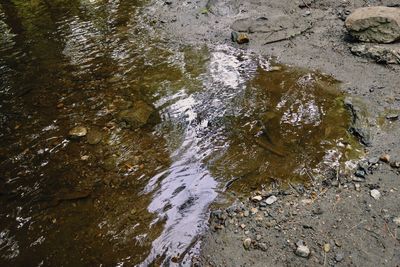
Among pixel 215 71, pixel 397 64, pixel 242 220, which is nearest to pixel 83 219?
pixel 242 220

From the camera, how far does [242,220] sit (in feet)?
11.6

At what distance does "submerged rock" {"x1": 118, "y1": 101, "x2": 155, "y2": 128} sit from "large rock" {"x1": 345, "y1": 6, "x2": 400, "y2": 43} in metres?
4.07

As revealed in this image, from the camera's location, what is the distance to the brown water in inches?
145

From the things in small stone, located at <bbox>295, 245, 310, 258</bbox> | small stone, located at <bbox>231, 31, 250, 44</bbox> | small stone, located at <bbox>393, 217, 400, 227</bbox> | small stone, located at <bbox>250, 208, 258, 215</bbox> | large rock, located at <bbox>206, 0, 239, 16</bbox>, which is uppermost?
large rock, located at <bbox>206, 0, 239, 16</bbox>

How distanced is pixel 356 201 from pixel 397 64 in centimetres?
321

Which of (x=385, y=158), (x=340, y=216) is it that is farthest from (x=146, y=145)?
(x=385, y=158)

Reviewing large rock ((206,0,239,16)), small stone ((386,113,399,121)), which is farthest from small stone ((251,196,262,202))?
large rock ((206,0,239,16))

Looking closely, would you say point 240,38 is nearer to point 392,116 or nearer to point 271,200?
point 392,116

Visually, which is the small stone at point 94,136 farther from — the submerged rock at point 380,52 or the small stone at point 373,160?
the submerged rock at point 380,52

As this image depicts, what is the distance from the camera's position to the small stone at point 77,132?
5.24 m

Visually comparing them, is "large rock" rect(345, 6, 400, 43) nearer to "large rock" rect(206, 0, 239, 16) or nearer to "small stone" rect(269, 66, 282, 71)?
"small stone" rect(269, 66, 282, 71)

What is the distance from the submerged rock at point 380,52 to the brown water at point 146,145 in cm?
106

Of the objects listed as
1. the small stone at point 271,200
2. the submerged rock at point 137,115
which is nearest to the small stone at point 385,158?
the small stone at point 271,200

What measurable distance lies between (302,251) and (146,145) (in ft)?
8.85
